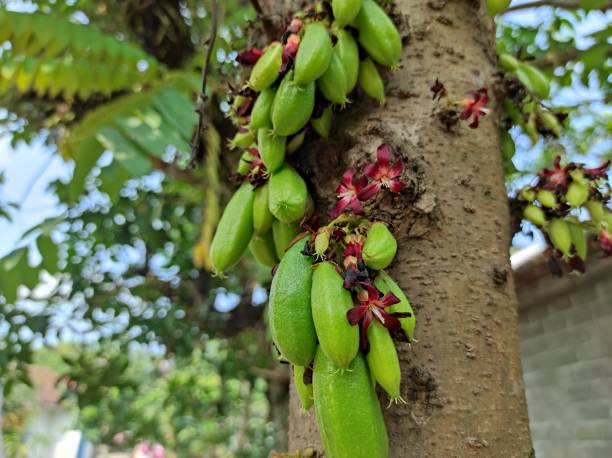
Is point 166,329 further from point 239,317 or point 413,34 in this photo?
point 413,34

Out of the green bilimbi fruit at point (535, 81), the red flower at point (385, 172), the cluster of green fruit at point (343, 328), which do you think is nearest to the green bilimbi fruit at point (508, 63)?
the green bilimbi fruit at point (535, 81)

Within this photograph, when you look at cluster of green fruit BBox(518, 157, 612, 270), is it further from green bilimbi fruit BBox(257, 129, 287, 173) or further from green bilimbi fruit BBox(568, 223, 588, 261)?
green bilimbi fruit BBox(257, 129, 287, 173)

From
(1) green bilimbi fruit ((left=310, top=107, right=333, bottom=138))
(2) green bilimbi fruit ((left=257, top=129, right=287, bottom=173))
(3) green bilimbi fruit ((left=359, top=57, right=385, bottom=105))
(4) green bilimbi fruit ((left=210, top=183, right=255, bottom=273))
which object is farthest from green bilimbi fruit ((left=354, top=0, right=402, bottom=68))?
(4) green bilimbi fruit ((left=210, top=183, right=255, bottom=273))

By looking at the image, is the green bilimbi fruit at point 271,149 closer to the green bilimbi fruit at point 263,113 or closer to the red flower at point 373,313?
the green bilimbi fruit at point 263,113

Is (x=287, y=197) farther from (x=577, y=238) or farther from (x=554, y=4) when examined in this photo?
(x=554, y=4)

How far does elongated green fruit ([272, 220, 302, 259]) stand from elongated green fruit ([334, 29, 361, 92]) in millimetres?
271

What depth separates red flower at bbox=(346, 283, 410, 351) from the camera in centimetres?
78

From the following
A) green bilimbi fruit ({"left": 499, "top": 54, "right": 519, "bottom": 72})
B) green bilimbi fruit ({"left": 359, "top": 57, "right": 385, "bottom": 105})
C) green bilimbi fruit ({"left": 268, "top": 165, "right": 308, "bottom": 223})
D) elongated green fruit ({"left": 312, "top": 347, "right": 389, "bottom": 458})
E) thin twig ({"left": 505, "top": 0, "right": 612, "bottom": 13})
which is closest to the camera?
elongated green fruit ({"left": 312, "top": 347, "right": 389, "bottom": 458})

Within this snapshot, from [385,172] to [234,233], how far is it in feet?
0.96

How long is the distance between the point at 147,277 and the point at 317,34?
4.20 meters

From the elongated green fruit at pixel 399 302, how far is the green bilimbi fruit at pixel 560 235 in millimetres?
503

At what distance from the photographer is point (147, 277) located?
4.89 metres

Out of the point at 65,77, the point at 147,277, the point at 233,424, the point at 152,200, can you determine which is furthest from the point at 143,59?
the point at 233,424

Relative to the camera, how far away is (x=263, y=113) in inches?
40.2
